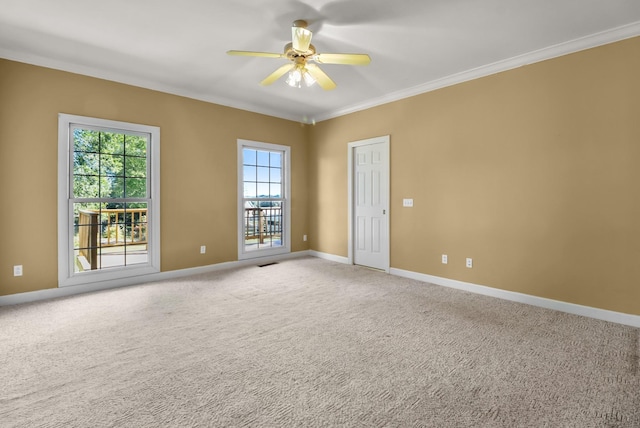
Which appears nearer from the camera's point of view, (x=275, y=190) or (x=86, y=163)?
(x=86, y=163)

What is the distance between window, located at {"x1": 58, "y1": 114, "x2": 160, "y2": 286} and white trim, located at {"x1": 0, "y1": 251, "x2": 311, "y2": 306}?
76 mm

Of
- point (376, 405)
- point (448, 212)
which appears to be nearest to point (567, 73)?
point (448, 212)

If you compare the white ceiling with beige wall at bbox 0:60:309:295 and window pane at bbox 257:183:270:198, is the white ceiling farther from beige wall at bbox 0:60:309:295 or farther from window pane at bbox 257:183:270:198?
window pane at bbox 257:183:270:198

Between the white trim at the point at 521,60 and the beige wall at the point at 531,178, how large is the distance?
70 mm

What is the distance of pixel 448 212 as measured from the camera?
4.12 metres

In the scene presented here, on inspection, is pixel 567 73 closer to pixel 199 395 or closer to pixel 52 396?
pixel 199 395

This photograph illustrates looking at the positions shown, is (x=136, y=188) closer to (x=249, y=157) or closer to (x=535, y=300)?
(x=249, y=157)

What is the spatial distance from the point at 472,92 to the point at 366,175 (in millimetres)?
1963

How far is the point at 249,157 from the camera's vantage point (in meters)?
5.46

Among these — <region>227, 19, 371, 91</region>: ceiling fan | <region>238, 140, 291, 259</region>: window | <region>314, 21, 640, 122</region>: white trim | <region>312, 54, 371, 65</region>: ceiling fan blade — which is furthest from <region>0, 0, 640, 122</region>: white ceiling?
<region>238, 140, 291, 259</region>: window

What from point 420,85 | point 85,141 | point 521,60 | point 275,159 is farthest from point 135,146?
point 521,60

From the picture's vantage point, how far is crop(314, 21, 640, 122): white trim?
286 centimetres

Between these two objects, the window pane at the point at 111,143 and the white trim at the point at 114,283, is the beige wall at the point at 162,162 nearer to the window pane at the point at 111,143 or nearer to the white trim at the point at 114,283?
the white trim at the point at 114,283

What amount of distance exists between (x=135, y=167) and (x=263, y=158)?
2113mm
